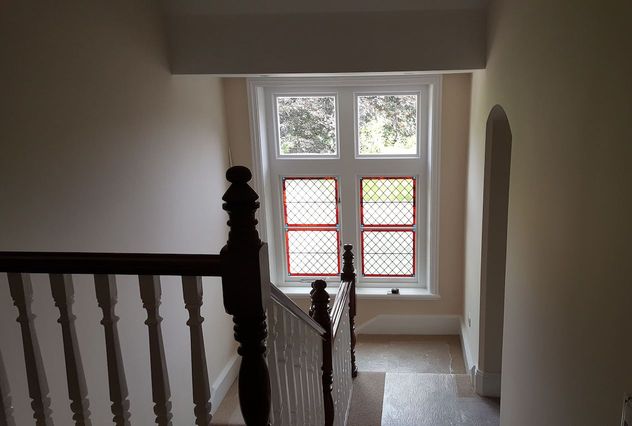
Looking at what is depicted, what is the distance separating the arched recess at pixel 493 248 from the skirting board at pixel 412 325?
1.34 m

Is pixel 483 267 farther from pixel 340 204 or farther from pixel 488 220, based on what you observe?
pixel 340 204

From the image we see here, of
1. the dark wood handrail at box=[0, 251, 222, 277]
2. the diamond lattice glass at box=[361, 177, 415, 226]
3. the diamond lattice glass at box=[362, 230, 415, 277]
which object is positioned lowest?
the diamond lattice glass at box=[362, 230, 415, 277]

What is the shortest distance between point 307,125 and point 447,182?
1.52 m

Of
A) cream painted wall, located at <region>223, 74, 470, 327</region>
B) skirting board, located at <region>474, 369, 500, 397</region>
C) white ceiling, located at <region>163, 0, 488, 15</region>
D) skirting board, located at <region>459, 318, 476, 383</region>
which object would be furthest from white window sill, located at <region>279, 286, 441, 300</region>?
white ceiling, located at <region>163, 0, 488, 15</region>

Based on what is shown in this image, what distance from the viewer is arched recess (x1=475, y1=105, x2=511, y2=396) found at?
3541mm

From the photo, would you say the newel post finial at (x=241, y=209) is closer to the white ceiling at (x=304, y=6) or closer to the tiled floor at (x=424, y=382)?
the white ceiling at (x=304, y=6)

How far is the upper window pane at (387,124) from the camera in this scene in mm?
5164

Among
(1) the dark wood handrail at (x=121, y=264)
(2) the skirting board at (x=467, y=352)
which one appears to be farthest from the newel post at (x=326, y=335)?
(2) the skirting board at (x=467, y=352)

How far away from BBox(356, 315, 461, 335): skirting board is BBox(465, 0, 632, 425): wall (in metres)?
2.50

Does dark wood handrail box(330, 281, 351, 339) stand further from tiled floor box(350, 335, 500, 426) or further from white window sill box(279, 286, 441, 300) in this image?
white window sill box(279, 286, 441, 300)

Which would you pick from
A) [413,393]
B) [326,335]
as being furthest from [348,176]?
[326,335]

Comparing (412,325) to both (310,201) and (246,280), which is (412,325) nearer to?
(310,201)

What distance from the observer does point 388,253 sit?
5.59 metres

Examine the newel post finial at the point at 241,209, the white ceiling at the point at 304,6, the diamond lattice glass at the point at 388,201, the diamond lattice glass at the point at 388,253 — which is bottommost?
the diamond lattice glass at the point at 388,253
